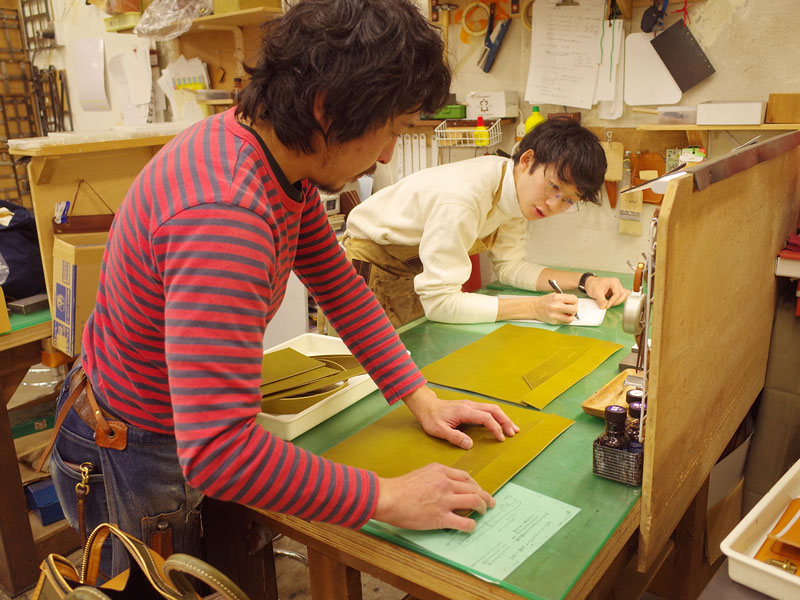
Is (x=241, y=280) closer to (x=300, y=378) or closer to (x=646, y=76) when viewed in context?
(x=300, y=378)

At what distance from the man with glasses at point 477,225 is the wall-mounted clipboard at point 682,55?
2.32ft

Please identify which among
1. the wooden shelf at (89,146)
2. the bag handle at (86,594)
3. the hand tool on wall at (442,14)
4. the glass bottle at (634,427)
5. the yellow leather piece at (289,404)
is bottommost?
the bag handle at (86,594)

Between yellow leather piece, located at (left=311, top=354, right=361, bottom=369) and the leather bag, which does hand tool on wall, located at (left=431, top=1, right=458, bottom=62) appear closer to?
yellow leather piece, located at (left=311, top=354, right=361, bottom=369)

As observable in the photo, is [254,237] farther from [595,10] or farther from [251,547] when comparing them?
[595,10]

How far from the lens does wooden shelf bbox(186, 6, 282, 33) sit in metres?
2.95

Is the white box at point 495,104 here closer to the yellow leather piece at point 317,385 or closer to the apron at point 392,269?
the apron at point 392,269

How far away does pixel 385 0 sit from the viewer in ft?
2.57

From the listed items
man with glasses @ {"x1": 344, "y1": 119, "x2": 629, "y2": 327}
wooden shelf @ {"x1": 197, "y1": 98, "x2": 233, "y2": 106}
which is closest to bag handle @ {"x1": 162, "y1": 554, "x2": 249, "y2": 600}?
man with glasses @ {"x1": 344, "y1": 119, "x2": 629, "y2": 327}

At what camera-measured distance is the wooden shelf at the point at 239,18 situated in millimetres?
2949

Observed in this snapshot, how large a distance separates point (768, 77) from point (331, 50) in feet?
6.44

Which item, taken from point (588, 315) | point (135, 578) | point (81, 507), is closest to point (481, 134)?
point (588, 315)

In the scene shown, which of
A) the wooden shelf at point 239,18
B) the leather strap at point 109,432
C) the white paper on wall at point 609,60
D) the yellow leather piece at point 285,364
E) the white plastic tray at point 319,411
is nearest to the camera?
the leather strap at point 109,432

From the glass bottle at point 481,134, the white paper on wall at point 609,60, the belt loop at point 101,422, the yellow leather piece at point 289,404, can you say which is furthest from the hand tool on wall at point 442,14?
the belt loop at point 101,422

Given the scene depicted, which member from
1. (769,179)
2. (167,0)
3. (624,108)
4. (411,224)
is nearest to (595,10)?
(624,108)
